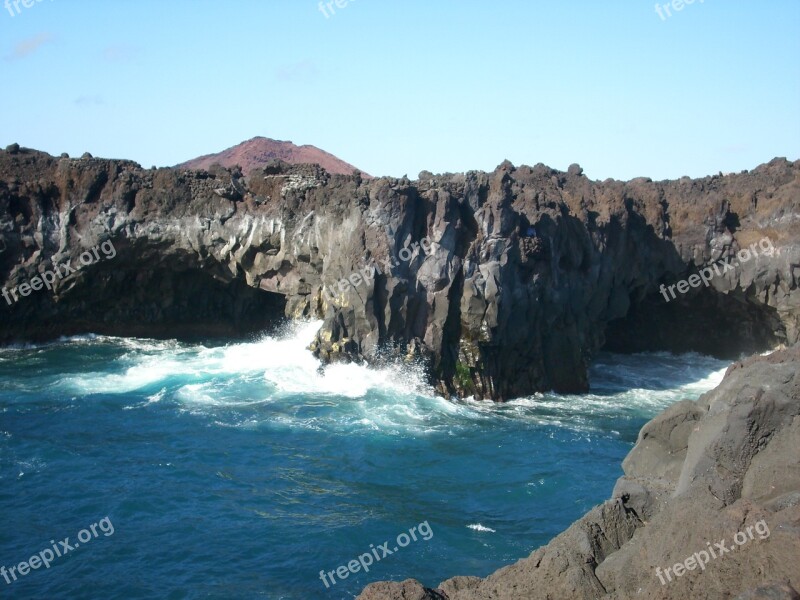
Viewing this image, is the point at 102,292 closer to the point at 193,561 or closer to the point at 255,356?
the point at 255,356

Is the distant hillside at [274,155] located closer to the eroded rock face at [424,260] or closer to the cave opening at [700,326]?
the eroded rock face at [424,260]

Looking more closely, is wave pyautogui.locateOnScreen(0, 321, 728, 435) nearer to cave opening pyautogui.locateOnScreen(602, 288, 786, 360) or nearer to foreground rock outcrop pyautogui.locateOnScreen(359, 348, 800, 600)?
cave opening pyautogui.locateOnScreen(602, 288, 786, 360)

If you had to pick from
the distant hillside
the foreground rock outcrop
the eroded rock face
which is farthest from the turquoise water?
the distant hillside

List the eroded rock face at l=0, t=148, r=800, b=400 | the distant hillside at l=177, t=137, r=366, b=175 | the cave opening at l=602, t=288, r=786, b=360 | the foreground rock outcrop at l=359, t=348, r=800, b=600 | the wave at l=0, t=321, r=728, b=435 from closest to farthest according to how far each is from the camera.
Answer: the foreground rock outcrop at l=359, t=348, r=800, b=600
the wave at l=0, t=321, r=728, b=435
the eroded rock face at l=0, t=148, r=800, b=400
the cave opening at l=602, t=288, r=786, b=360
the distant hillside at l=177, t=137, r=366, b=175

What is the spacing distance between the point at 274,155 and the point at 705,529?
167 ft

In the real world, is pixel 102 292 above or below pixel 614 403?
above

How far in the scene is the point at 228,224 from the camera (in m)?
34.3

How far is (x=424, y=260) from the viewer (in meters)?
30.3

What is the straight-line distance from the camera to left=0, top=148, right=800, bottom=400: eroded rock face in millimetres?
30188

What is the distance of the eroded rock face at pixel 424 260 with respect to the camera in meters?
30.2

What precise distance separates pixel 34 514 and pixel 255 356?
15.9m

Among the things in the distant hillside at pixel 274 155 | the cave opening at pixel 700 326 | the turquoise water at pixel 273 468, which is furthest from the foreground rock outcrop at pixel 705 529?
the distant hillside at pixel 274 155

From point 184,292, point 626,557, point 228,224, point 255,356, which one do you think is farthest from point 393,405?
point 626,557

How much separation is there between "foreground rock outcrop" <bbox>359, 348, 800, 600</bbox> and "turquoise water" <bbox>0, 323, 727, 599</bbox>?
18.1 ft
